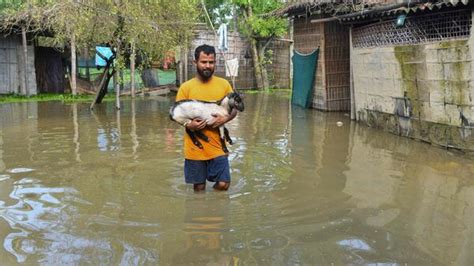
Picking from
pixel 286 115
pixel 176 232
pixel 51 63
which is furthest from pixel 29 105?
pixel 176 232

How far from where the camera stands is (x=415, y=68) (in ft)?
27.7

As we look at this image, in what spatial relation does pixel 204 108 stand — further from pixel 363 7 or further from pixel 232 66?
pixel 232 66

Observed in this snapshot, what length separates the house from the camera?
7328 mm

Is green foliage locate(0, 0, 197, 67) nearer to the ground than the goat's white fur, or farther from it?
farther from it

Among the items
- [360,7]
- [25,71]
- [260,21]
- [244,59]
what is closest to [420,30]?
[360,7]

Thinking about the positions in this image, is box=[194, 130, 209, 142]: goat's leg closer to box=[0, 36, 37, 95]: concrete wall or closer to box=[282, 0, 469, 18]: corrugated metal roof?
box=[282, 0, 469, 18]: corrugated metal roof

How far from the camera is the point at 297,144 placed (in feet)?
28.1

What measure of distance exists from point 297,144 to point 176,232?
15.5 ft

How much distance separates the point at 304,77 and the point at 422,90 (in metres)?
6.21

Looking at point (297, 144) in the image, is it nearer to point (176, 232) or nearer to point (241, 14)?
point (176, 232)

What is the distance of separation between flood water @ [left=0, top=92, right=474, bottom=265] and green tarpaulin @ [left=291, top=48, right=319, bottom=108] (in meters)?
4.88

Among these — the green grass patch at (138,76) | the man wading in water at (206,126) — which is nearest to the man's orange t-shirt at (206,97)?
the man wading in water at (206,126)

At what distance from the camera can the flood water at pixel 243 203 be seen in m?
3.71

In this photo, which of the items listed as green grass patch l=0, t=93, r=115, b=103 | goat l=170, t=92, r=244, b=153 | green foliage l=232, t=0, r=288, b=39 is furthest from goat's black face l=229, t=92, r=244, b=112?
green foliage l=232, t=0, r=288, b=39
